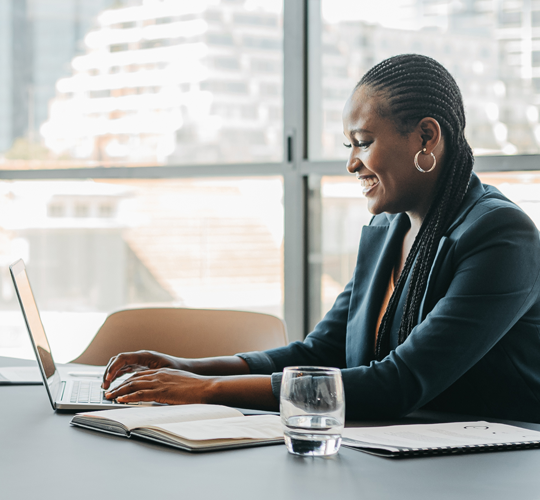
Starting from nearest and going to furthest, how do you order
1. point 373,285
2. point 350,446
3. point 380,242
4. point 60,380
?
point 350,446, point 60,380, point 373,285, point 380,242

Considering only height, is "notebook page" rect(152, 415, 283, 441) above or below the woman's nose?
below

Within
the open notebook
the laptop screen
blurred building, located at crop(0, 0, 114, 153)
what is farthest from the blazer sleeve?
blurred building, located at crop(0, 0, 114, 153)

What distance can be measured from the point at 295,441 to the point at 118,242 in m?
2.92

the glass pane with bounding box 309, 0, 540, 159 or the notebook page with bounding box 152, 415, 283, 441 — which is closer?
the notebook page with bounding box 152, 415, 283, 441

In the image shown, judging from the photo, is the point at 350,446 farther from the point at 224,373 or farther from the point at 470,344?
the point at 224,373

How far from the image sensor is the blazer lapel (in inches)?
65.6

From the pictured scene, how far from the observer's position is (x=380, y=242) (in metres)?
1.83

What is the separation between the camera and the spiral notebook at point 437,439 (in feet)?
3.15

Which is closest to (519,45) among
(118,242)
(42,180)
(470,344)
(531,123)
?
(531,123)

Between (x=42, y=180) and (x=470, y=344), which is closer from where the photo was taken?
(x=470, y=344)

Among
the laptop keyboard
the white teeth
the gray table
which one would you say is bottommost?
the laptop keyboard

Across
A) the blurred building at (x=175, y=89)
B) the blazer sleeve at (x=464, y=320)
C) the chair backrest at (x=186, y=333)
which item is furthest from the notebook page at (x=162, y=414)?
the blurred building at (x=175, y=89)

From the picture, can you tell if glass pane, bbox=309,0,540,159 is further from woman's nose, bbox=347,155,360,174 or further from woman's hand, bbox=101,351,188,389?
woman's hand, bbox=101,351,188,389

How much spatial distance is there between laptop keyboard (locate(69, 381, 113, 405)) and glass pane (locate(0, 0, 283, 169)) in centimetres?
201
